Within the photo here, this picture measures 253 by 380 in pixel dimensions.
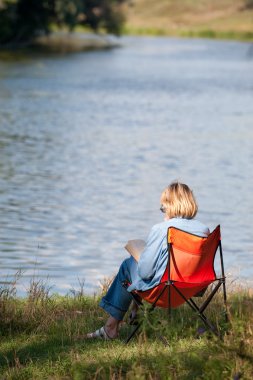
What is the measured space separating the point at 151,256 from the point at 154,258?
0.02 m

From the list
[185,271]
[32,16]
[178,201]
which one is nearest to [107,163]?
[178,201]

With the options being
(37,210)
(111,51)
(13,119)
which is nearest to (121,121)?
(13,119)

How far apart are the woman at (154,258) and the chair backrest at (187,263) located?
81 mm

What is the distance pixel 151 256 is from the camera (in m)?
6.57

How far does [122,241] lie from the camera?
45.5ft

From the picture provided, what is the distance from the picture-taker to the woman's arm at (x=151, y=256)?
656 centimetres

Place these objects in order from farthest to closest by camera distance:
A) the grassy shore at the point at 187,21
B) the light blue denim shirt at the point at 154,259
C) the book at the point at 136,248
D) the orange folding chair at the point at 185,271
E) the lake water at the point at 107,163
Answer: the grassy shore at the point at 187,21, the lake water at the point at 107,163, the book at the point at 136,248, the light blue denim shirt at the point at 154,259, the orange folding chair at the point at 185,271

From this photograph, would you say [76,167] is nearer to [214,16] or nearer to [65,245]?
[65,245]

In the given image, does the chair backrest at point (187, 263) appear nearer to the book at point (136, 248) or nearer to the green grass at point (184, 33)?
the book at point (136, 248)

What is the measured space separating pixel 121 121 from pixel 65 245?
58.1ft

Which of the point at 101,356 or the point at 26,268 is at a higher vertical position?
the point at 101,356

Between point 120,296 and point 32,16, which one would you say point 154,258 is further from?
point 32,16

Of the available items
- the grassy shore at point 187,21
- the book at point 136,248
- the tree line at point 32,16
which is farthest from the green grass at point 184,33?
the book at point 136,248

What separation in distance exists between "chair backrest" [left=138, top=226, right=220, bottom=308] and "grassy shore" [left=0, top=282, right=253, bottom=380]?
16cm
